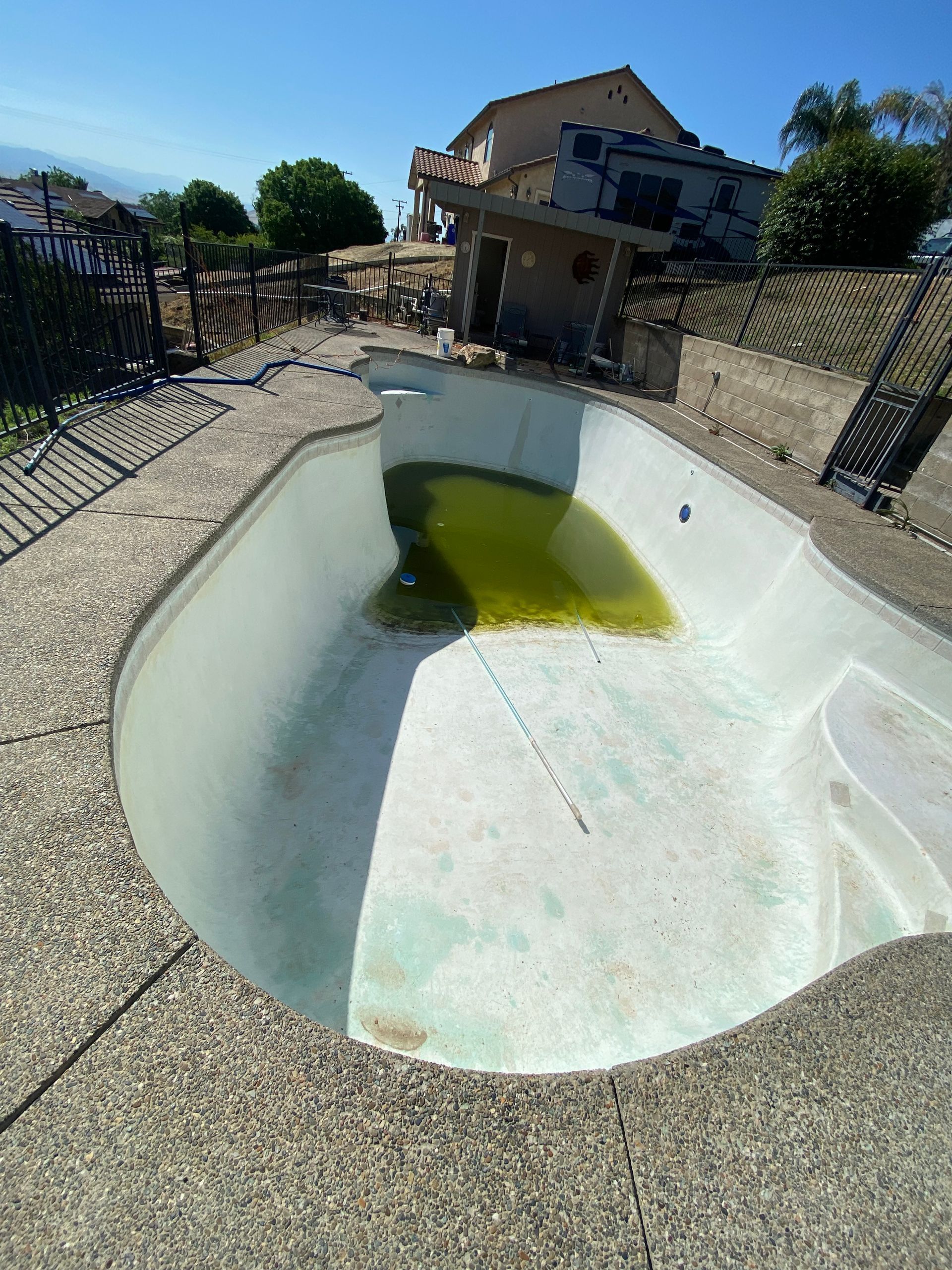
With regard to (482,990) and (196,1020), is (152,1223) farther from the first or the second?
(482,990)

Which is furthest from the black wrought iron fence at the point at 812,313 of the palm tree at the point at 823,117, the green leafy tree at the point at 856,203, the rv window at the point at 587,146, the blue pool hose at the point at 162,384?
the palm tree at the point at 823,117

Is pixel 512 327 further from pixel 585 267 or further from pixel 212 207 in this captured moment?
pixel 212 207

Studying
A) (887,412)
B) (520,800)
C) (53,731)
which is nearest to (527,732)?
(520,800)

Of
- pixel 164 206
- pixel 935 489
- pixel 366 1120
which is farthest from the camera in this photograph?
pixel 164 206

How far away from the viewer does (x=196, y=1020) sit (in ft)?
4.94

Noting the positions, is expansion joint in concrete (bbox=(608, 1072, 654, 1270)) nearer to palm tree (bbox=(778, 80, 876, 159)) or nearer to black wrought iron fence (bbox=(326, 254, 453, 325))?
black wrought iron fence (bbox=(326, 254, 453, 325))

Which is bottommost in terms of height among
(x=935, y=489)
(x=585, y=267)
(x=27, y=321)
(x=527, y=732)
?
(x=527, y=732)

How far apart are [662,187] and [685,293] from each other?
11165mm

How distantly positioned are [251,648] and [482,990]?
2917mm

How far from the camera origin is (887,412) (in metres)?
7.26

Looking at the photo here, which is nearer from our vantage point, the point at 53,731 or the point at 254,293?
the point at 53,731

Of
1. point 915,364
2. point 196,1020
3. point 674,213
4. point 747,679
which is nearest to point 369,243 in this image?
point 674,213

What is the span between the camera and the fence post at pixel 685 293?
12.9 meters

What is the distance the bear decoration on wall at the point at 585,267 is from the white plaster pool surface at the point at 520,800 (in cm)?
1192
